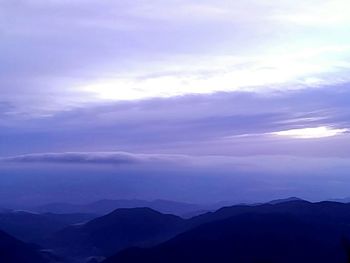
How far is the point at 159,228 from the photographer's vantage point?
15475cm

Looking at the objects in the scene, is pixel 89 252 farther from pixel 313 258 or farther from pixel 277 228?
pixel 313 258

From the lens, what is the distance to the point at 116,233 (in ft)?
494

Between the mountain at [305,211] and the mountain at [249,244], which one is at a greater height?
the mountain at [305,211]

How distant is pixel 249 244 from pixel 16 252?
4503cm

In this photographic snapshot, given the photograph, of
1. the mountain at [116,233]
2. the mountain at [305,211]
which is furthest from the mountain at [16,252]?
the mountain at [305,211]

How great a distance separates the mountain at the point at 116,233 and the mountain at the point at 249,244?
3157 cm

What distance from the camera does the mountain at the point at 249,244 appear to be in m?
96.9

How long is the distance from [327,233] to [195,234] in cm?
2454

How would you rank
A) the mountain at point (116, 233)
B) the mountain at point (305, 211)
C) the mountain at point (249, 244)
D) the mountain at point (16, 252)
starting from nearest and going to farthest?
the mountain at point (249, 244) < the mountain at point (16, 252) < the mountain at point (305, 211) < the mountain at point (116, 233)

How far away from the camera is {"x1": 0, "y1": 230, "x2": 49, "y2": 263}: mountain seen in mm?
111425

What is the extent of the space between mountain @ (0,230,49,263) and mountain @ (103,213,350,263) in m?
21.5

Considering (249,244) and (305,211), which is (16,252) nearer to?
(249,244)

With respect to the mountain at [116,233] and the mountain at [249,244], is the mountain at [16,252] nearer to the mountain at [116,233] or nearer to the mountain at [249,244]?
the mountain at [116,233]

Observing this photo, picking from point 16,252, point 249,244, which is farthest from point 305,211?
point 16,252
